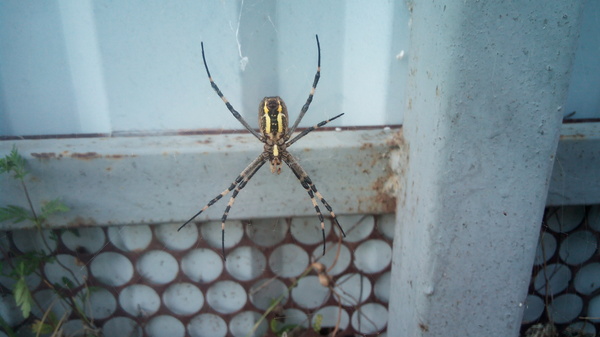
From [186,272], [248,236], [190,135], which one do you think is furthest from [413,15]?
[186,272]

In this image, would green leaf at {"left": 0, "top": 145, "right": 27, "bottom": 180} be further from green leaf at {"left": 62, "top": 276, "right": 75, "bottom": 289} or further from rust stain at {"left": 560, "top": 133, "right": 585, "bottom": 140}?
rust stain at {"left": 560, "top": 133, "right": 585, "bottom": 140}

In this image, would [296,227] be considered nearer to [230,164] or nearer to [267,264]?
[267,264]

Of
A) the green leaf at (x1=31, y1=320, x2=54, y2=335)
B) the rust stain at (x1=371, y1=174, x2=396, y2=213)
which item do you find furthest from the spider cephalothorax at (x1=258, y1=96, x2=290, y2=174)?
the green leaf at (x1=31, y1=320, x2=54, y2=335)

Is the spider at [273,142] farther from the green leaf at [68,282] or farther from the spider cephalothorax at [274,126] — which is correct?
the green leaf at [68,282]

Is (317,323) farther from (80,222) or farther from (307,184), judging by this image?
(80,222)

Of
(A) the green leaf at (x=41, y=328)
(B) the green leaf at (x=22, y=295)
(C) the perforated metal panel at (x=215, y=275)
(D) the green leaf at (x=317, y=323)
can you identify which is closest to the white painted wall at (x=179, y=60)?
(C) the perforated metal panel at (x=215, y=275)

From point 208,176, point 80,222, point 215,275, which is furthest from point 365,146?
point 80,222
